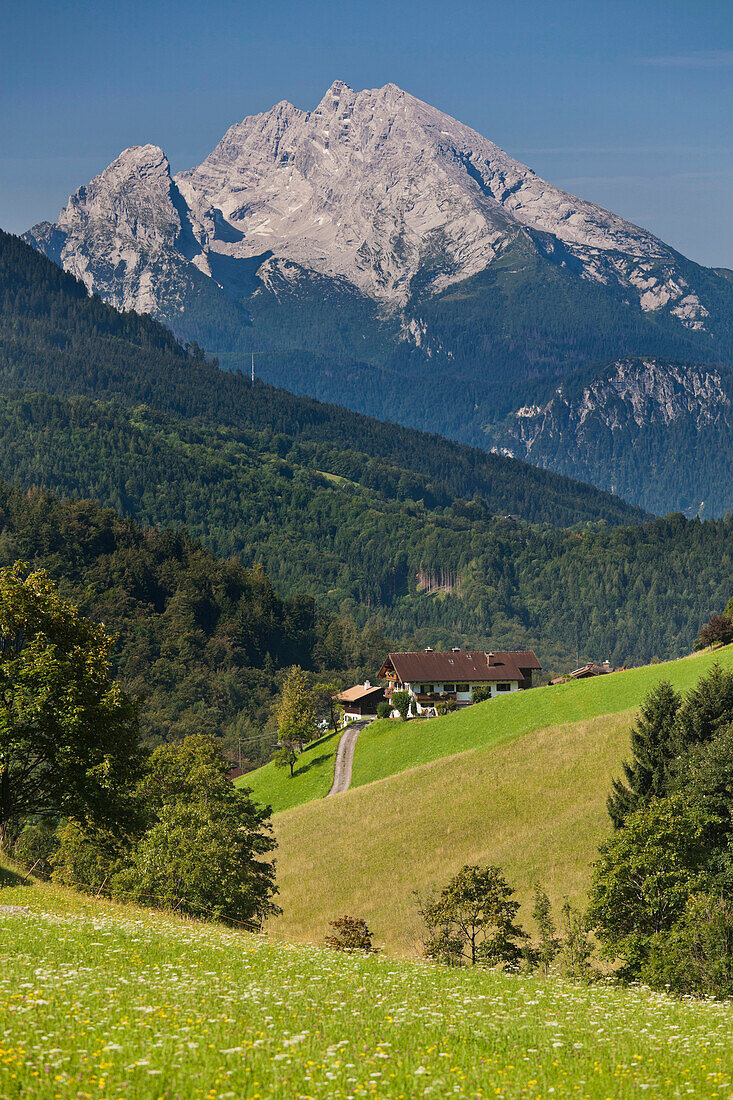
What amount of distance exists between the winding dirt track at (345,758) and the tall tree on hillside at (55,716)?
264 ft

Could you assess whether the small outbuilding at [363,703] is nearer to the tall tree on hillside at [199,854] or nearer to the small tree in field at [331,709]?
the small tree in field at [331,709]

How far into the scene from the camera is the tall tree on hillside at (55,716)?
122 feet

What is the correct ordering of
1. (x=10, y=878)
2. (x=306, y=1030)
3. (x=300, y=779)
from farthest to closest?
(x=300, y=779) < (x=10, y=878) < (x=306, y=1030)

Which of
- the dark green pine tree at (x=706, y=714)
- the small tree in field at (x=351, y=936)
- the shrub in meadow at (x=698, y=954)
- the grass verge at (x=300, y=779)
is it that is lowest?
the grass verge at (x=300, y=779)

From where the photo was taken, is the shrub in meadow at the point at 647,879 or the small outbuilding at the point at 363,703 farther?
the small outbuilding at the point at 363,703

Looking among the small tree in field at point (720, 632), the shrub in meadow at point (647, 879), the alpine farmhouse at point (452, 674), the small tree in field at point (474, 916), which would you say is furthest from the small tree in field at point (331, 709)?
the shrub in meadow at point (647, 879)

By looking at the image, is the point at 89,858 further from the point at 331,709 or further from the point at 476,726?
the point at 331,709

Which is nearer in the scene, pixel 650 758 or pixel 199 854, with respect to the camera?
pixel 199 854

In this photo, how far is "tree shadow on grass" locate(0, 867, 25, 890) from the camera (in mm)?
31656

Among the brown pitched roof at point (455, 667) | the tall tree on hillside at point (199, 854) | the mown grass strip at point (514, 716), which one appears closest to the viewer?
the tall tree on hillside at point (199, 854)

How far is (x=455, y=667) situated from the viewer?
566 feet

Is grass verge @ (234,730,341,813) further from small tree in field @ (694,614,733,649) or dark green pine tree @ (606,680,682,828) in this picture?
dark green pine tree @ (606,680,682,828)

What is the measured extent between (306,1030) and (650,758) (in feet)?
151

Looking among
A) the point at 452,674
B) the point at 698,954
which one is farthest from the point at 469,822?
the point at 452,674
